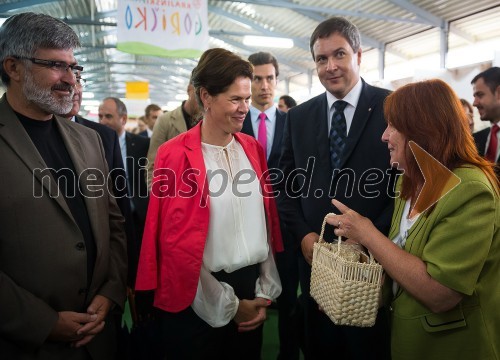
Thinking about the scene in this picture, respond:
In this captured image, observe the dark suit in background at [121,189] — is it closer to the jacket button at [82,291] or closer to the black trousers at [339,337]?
the jacket button at [82,291]

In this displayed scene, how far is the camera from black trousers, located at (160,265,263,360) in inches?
66.1

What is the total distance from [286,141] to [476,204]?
1.08 m

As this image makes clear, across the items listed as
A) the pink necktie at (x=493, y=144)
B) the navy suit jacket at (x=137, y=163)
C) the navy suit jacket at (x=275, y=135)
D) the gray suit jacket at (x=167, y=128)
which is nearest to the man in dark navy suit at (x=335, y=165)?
the navy suit jacket at (x=275, y=135)

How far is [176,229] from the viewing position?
164cm

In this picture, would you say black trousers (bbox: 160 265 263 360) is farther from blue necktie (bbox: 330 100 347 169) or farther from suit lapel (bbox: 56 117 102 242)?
blue necktie (bbox: 330 100 347 169)

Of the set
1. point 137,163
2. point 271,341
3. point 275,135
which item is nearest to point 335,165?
point 275,135

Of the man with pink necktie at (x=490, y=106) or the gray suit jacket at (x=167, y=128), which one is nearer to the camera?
the gray suit jacket at (x=167, y=128)

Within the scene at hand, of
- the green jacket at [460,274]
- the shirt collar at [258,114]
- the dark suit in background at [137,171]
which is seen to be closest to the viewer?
the green jacket at [460,274]

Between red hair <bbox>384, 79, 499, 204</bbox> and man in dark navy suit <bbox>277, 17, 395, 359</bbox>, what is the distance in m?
0.43

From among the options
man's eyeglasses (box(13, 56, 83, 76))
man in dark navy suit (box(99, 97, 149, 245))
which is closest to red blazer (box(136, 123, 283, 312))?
man's eyeglasses (box(13, 56, 83, 76))

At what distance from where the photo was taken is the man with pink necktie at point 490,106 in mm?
3492

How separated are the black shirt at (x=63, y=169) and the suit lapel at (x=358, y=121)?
116cm

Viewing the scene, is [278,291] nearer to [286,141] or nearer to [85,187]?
[286,141]

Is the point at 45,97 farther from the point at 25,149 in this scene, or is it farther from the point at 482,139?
the point at 482,139
